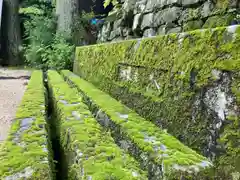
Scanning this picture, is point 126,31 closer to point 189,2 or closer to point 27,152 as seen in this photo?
point 189,2

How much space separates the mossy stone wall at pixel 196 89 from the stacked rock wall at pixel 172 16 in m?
1.19

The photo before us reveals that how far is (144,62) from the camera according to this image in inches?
55.6

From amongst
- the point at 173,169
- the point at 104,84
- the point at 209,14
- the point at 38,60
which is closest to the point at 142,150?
the point at 173,169

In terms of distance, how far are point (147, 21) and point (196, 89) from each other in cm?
306

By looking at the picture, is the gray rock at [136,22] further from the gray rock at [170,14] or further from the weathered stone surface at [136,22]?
the gray rock at [170,14]

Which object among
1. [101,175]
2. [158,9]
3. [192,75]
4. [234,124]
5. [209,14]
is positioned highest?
[158,9]

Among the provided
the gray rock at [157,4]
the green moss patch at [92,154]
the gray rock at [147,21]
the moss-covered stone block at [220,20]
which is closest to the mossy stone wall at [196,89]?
the green moss patch at [92,154]

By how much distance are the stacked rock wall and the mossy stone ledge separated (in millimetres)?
1479

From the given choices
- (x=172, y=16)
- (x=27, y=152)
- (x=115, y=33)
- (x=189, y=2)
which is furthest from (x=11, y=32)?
(x=27, y=152)

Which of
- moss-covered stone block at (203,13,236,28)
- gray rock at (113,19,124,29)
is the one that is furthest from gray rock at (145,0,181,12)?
gray rock at (113,19,124,29)

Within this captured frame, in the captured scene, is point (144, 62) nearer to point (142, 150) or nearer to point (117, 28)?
point (142, 150)

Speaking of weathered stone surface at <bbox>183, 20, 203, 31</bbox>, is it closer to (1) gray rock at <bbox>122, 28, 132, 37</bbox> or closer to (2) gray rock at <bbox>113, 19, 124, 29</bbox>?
(1) gray rock at <bbox>122, 28, 132, 37</bbox>

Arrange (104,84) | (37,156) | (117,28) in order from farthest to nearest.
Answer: (117,28) < (104,84) < (37,156)

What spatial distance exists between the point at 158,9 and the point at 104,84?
1.86 meters
